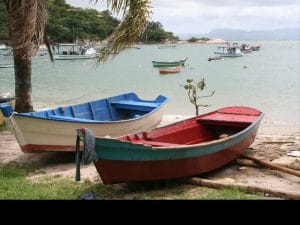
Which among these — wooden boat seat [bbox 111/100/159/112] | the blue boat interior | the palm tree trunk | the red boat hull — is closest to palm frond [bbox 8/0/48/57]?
the palm tree trunk

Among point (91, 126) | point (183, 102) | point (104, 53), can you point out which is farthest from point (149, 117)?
point (183, 102)

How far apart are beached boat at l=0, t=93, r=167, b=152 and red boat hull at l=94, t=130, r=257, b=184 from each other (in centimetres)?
223

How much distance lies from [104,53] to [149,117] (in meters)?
3.22

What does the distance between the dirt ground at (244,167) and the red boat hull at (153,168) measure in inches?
17.4

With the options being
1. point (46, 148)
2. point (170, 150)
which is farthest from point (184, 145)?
point (46, 148)

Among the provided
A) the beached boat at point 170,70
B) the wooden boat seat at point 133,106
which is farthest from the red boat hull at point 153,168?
the beached boat at point 170,70

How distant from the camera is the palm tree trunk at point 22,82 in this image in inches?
416

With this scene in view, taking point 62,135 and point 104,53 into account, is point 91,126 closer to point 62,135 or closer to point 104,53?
point 62,135

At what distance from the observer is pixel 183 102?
23.9 meters

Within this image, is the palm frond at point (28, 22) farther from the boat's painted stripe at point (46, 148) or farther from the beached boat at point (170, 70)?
the beached boat at point (170, 70)

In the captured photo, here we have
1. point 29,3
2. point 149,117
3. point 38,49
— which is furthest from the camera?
point 149,117

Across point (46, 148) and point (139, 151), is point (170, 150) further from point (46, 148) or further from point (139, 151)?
point (46, 148)

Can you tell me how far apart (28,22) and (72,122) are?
76.8 inches
